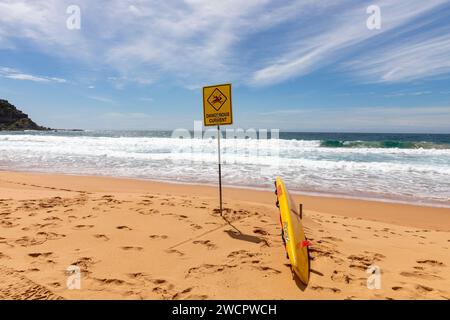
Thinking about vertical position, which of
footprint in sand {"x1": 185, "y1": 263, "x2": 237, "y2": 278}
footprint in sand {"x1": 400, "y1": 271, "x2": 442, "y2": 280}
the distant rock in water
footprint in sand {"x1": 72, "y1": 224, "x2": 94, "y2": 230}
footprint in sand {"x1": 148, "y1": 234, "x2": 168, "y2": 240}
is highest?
Answer: the distant rock in water

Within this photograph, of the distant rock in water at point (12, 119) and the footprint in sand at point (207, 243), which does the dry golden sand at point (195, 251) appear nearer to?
the footprint in sand at point (207, 243)

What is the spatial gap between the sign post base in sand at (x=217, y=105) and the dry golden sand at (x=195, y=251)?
192 cm

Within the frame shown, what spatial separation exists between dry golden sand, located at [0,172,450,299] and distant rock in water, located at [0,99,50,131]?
129 m

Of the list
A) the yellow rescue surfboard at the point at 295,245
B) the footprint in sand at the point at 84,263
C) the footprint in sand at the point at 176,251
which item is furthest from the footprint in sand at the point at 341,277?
the footprint in sand at the point at 84,263

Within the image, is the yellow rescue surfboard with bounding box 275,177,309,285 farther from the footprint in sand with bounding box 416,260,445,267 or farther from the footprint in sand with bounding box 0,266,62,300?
the footprint in sand with bounding box 0,266,62,300

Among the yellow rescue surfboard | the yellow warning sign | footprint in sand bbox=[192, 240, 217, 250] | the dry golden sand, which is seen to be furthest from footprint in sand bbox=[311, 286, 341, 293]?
the yellow warning sign

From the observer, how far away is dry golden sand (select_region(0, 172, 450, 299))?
3166mm

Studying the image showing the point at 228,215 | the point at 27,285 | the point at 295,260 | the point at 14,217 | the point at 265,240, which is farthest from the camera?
the point at 228,215

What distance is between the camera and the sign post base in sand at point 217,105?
5637 mm

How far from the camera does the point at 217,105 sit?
578 cm
